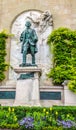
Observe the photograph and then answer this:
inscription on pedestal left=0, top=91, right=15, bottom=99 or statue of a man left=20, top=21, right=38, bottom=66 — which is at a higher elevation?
statue of a man left=20, top=21, right=38, bottom=66

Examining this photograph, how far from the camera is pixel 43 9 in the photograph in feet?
57.2

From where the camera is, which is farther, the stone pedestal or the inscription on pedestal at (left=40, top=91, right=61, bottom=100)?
the inscription on pedestal at (left=40, top=91, right=61, bottom=100)

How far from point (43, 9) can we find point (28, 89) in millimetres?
6909

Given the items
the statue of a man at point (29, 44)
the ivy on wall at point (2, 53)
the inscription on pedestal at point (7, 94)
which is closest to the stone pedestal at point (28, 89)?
the inscription on pedestal at point (7, 94)

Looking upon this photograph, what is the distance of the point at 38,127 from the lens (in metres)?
7.93

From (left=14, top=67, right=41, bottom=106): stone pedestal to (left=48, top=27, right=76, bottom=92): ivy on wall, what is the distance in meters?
2.76

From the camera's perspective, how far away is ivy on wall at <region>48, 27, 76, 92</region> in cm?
1520

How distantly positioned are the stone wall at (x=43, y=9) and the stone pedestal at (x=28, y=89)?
4.58 metres

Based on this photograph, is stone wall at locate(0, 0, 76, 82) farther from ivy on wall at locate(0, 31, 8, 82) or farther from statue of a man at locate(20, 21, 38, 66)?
statue of a man at locate(20, 21, 38, 66)

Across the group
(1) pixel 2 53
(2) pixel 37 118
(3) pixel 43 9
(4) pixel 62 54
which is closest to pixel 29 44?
(4) pixel 62 54

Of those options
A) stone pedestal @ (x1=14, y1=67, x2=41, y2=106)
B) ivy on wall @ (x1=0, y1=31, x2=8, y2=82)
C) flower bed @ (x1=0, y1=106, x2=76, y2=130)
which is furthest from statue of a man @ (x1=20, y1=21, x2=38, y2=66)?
flower bed @ (x1=0, y1=106, x2=76, y2=130)

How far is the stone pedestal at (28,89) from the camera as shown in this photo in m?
Answer: 12.2

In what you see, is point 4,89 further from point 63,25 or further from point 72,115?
point 63,25

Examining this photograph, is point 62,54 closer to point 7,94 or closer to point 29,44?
point 29,44
